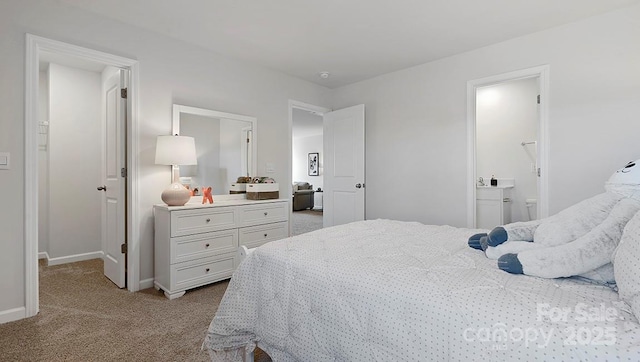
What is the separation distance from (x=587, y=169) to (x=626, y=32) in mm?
1175

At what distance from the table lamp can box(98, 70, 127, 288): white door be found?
43 centimetres

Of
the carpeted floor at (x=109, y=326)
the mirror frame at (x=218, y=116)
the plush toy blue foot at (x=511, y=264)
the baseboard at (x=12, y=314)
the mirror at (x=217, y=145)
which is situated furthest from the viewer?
the mirror at (x=217, y=145)

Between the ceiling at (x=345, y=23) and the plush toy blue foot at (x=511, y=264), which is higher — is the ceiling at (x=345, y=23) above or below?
above

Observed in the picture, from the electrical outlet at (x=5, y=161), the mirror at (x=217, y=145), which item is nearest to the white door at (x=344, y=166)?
the mirror at (x=217, y=145)

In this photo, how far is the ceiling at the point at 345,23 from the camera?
243 centimetres

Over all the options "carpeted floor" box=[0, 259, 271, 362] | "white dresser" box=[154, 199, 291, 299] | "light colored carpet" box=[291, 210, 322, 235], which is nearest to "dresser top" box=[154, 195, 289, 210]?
"white dresser" box=[154, 199, 291, 299]

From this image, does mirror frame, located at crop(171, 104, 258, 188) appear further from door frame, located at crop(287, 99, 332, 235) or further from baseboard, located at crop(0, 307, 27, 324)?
baseboard, located at crop(0, 307, 27, 324)

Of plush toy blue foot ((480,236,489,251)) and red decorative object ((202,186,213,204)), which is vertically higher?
red decorative object ((202,186,213,204))

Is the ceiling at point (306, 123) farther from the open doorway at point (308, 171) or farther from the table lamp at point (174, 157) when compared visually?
the table lamp at point (174, 157)

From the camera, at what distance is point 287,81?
4148 millimetres

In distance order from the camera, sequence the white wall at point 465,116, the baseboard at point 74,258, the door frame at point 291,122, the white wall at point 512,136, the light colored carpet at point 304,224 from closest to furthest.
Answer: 1. the white wall at point 465,116
2. the baseboard at point 74,258
3. the door frame at point 291,122
4. the white wall at point 512,136
5. the light colored carpet at point 304,224

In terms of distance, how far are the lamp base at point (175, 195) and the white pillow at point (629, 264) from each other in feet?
9.69

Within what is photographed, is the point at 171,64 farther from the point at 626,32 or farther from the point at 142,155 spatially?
the point at 626,32

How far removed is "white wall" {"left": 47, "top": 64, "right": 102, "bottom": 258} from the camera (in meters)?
3.71
